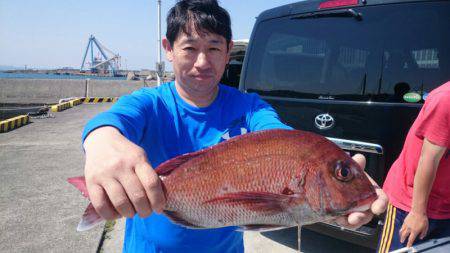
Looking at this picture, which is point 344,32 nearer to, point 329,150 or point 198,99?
point 198,99

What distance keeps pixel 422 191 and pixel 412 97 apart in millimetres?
941

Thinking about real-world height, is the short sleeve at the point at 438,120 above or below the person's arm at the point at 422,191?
above

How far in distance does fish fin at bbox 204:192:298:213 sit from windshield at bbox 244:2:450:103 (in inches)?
82.2

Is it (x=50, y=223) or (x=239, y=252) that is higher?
(x=239, y=252)

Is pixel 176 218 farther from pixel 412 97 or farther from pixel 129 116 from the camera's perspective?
pixel 412 97

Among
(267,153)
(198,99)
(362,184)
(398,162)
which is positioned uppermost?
(198,99)

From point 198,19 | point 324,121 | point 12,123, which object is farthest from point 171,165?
point 12,123

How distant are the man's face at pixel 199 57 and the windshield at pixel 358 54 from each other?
5.88 ft

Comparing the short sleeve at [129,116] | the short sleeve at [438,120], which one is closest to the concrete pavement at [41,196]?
the short sleeve at [129,116]

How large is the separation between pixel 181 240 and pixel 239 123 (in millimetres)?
720

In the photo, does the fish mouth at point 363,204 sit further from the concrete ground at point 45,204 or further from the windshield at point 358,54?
the concrete ground at point 45,204

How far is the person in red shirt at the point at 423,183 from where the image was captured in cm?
214

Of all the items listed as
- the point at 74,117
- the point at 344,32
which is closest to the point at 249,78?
the point at 344,32

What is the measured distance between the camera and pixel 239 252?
216 cm
